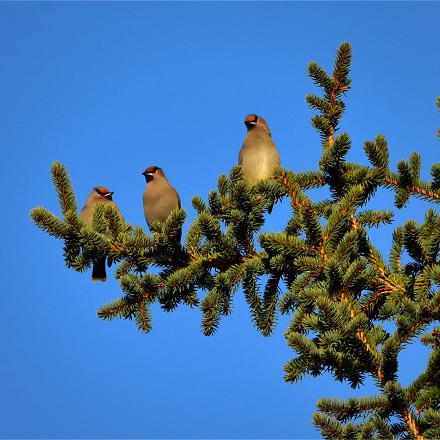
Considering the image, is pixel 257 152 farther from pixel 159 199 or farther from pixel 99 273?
pixel 99 273

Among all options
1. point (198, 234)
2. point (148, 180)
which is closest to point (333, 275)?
point (198, 234)

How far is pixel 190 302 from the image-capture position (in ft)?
14.2

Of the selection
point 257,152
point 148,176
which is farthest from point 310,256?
point 148,176

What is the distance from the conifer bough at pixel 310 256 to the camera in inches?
124

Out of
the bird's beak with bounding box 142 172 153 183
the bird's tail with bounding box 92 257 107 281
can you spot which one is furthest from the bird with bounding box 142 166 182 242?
the bird's tail with bounding box 92 257 107 281

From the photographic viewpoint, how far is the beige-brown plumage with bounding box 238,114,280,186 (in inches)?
288

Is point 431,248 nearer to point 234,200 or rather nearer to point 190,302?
point 234,200

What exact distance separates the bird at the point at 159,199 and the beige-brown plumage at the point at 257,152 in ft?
2.61

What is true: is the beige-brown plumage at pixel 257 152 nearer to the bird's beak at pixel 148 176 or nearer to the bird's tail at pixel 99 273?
the bird's beak at pixel 148 176

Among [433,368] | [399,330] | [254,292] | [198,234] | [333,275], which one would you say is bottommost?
[433,368]

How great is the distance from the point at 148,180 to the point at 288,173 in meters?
4.03

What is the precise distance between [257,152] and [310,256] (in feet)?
12.4

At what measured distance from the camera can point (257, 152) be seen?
748 cm

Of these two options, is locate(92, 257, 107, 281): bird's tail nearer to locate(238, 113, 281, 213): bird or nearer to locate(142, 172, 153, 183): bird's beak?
locate(142, 172, 153, 183): bird's beak
